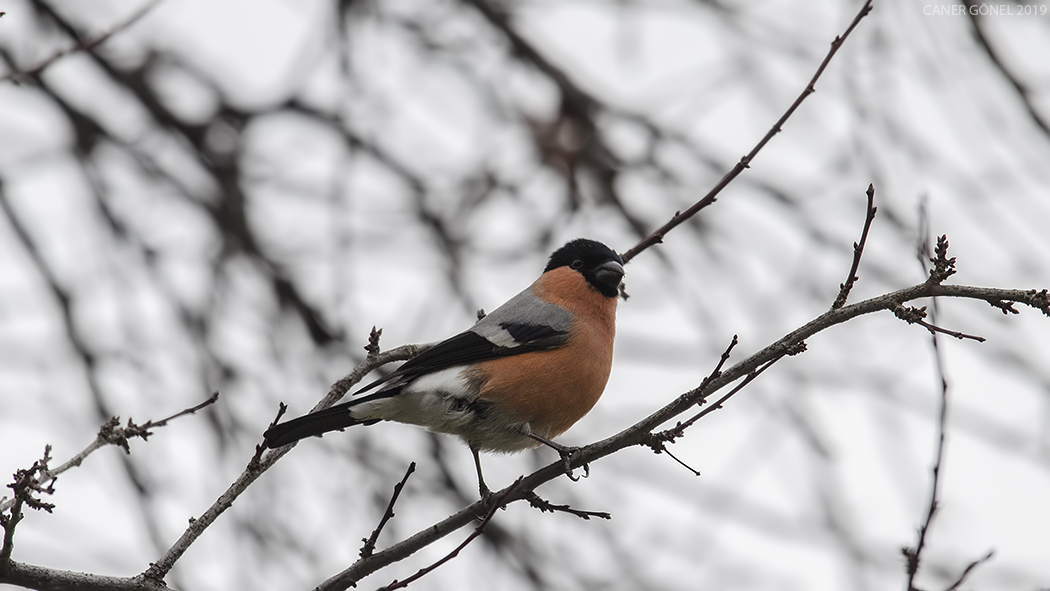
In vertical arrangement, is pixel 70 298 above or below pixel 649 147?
below

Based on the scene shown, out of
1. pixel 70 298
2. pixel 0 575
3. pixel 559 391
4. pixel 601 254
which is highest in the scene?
pixel 70 298

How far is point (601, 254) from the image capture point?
215 inches

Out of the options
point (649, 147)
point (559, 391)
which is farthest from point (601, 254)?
point (649, 147)

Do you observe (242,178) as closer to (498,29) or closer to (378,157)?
(378,157)

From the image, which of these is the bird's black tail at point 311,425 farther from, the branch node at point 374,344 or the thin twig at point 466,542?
the thin twig at point 466,542

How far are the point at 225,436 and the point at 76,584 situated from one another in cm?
298

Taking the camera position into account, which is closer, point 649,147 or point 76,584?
point 76,584

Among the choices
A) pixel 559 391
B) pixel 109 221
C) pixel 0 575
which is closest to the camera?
pixel 0 575

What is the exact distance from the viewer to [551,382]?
4.62 m

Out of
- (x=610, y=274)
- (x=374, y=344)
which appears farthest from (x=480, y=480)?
(x=610, y=274)

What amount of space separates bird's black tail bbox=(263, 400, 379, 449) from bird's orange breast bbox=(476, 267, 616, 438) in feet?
2.30

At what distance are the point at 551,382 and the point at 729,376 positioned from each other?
146 centimetres

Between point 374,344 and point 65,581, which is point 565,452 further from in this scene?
point 65,581

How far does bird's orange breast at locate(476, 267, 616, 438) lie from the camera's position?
459 centimetres
